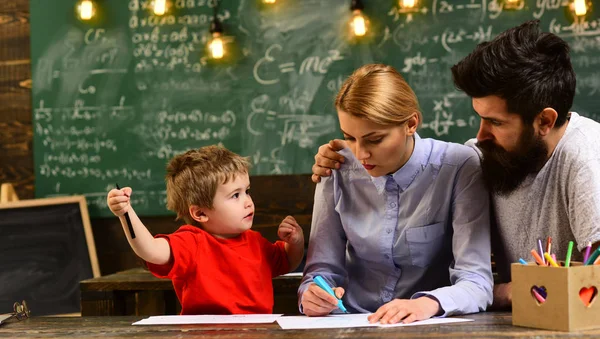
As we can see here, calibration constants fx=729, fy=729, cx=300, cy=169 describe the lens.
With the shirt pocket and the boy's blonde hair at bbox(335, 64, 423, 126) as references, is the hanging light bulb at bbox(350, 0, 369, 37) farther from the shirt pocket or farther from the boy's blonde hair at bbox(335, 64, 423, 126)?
the shirt pocket

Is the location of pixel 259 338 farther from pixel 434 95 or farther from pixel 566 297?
pixel 434 95

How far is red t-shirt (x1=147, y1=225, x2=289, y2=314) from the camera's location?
2049 mm

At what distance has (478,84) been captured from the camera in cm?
189

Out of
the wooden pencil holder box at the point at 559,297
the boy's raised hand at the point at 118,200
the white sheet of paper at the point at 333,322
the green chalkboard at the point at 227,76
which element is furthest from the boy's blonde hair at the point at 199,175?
the green chalkboard at the point at 227,76

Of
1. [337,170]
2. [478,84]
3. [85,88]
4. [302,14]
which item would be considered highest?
[302,14]

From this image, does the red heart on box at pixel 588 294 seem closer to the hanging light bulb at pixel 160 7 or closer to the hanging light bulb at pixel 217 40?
the hanging light bulb at pixel 217 40

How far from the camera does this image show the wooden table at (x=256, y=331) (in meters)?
1.54

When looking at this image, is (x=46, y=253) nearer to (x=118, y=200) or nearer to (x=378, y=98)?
(x=118, y=200)

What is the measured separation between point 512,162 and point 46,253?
335 cm

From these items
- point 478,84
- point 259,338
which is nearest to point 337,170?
point 478,84

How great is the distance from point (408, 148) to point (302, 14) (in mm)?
2534

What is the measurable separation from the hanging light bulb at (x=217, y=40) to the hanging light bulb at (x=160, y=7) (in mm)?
346

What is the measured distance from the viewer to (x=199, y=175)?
2.15 meters

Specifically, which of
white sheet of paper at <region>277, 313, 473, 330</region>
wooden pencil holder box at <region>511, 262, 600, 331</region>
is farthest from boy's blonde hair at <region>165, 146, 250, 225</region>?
wooden pencil holder box at <region>511, 262, 600, 331</region>
